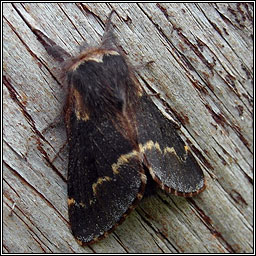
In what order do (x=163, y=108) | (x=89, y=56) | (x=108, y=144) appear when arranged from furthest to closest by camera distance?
(x=163, y=108)
(x=89, y=56)
(x=108, y=144)

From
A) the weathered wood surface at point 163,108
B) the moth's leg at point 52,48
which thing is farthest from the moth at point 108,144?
the weathered wood surface at point 163,108

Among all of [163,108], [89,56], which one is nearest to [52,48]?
[89,56]

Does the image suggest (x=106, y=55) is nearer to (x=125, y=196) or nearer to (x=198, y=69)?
(x=198, y=69)

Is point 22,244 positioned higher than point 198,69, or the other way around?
point 198,69

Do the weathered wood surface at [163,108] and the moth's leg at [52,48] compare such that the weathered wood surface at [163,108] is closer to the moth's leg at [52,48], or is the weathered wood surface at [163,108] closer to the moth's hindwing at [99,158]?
the moth's leg at [52,48]

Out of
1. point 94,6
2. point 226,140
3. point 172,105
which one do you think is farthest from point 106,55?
point 226,140

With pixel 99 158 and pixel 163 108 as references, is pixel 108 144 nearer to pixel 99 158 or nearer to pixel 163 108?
pixel 99 158
